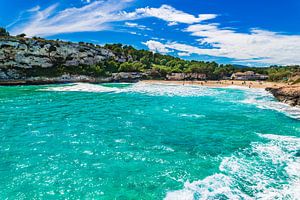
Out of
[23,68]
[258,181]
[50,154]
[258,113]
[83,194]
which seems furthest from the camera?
[23,68]

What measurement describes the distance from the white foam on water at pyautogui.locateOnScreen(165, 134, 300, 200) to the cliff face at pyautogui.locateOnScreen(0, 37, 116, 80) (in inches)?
3816

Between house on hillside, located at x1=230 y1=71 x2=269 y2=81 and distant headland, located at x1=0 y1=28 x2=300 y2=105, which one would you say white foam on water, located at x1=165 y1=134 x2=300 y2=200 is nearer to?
distant headland, located at x1=0 y1=28 x2=300 y2=105

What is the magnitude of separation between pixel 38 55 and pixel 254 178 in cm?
11468

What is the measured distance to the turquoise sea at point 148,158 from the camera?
15047mm

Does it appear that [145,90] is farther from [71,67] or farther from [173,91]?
[71,67]

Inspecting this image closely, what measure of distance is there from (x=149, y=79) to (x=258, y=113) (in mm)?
95884

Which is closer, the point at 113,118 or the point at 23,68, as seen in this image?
the point at 113,118

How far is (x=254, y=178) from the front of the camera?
17.0 m

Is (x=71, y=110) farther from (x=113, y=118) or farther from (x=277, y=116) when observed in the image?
(x=277, y=116)

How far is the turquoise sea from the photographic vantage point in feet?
49.4

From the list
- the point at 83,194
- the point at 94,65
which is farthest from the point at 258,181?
the point at 94,65

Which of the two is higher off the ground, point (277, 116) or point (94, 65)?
point (94, 65)

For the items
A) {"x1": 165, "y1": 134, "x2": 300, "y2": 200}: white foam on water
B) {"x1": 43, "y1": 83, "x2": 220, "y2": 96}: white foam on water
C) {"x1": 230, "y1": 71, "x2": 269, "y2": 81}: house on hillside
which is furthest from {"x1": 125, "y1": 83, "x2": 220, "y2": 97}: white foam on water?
{"x1": 230, "y1": 71, "x2": 269, "y2": 81}: house on hillside

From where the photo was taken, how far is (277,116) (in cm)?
Answer: 3847
